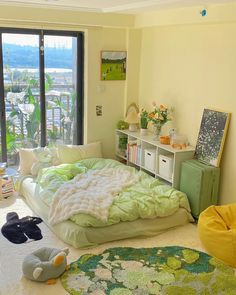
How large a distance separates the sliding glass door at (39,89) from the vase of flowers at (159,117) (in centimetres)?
113

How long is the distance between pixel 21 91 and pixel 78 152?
108 cm

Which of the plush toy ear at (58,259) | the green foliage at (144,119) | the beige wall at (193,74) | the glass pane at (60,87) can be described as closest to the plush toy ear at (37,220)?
the plush toy ear at (58,259)

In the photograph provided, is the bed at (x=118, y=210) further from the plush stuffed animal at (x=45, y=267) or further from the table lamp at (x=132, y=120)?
the table lamp at (x=132, y=120)

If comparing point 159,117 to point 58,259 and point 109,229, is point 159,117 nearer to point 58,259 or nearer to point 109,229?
point 109,229

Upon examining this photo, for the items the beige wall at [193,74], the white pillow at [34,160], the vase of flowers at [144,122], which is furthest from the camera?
the vase of flowers at [144,122]

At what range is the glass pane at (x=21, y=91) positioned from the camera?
15.7 ft

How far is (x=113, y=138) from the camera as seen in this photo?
544 centimetres

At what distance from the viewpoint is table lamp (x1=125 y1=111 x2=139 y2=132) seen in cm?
512

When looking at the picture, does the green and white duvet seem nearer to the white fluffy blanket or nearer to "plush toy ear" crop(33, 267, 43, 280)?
the white fluffy blanket

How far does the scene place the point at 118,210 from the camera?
12.2 feet

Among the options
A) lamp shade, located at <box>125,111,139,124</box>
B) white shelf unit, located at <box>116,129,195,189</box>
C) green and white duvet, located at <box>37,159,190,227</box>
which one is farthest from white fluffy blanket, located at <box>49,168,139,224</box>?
lamp shade, located at <box>125,111,139,124</box>

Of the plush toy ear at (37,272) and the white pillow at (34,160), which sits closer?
the plush toy ear at (37,272)

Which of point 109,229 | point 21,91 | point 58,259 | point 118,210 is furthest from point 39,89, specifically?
point 58,259

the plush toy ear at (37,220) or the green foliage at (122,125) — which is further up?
the green foliage at (122,125)
